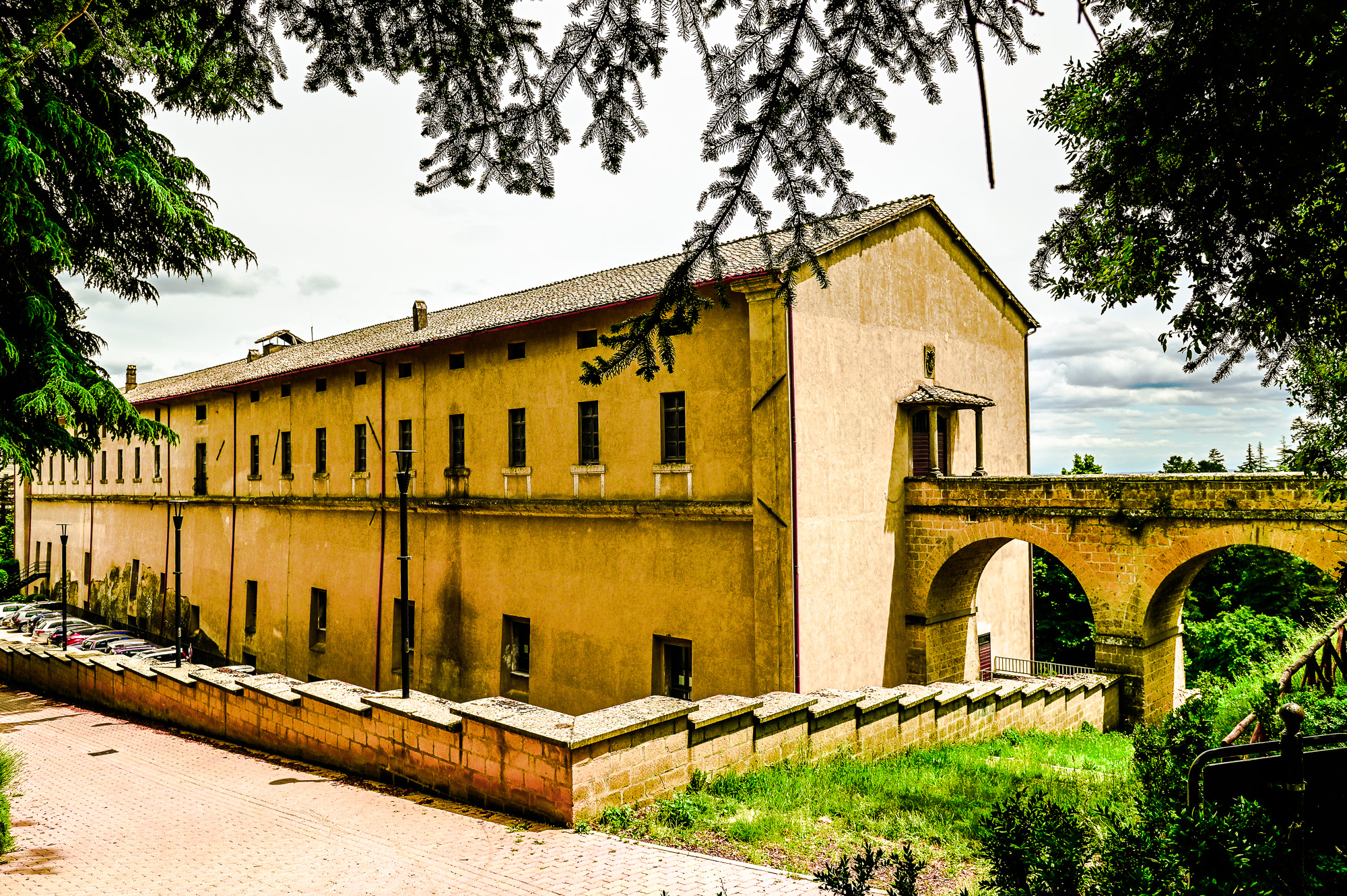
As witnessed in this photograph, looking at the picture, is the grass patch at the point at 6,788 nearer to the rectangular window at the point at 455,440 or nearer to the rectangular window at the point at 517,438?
the rectangular window at the point at 517,438

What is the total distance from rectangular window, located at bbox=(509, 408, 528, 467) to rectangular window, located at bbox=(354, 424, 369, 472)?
6.15 meters

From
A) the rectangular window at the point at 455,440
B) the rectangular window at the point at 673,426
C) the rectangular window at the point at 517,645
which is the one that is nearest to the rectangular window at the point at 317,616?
the rectangular window at the point at 455,440

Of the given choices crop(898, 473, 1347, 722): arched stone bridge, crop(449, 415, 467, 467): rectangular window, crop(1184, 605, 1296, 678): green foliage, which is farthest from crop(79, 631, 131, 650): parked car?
crop(1184, 605, 1296, 678): green foliage

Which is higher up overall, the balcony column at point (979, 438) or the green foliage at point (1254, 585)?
the balcony column at point (979, 438)

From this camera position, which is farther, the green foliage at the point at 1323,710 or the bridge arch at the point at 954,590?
the bridge arch at the point at 954,590

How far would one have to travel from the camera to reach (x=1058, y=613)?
29.3m

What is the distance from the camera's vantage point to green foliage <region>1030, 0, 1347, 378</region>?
3.39 meters

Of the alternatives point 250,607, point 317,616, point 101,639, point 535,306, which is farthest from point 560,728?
point 101,639

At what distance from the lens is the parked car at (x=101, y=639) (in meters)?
26.0

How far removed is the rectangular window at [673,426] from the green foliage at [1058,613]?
60.8 feet

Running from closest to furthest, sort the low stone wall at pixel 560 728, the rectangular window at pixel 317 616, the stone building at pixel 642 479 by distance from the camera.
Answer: the low stone wall at pixel 560 728 → the stone building at pixel 642 479 → the rectangular window at pixel 317 616

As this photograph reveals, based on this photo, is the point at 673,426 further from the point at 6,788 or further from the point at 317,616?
the point at 317,616

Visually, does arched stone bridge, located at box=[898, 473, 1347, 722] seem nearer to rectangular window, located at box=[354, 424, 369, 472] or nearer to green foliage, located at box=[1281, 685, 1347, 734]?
green foliage, located at box=[1281, 685, 1347, 734]

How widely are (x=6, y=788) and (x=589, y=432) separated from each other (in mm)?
10895
